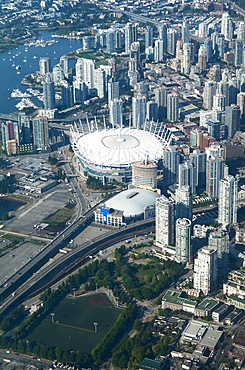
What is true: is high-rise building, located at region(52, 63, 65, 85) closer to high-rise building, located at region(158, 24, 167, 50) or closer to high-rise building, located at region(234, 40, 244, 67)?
high-rise building, located at region(158, 24, 167, 50)

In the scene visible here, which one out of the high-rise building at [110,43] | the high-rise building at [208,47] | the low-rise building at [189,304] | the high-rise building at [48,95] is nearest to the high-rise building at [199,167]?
the low-rise building at [189,304]

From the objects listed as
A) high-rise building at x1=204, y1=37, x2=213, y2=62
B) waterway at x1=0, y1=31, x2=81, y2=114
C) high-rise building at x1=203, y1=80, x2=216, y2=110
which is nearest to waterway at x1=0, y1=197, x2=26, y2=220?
waterway at x1=0, y1=31, x2=81, y2=114

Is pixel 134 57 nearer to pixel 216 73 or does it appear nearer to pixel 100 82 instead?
pixel 100 82

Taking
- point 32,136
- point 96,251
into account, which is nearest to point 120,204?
point 96,251

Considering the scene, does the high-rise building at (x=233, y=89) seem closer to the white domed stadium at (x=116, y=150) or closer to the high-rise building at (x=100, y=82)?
the white domed stadium at (x=116, y=150)

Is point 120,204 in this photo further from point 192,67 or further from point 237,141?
point 192,67

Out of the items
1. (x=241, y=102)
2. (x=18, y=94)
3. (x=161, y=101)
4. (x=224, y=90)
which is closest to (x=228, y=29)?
(x=224, y=90)
